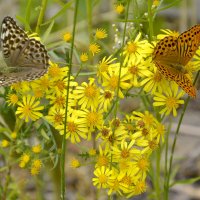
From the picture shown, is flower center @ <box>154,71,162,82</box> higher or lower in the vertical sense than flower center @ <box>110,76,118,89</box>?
higher

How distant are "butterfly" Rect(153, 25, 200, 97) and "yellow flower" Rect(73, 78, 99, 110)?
21 cm

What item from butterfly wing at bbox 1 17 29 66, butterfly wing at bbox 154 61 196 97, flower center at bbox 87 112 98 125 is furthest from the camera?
butterfly wing at bbox 1 17 29 66

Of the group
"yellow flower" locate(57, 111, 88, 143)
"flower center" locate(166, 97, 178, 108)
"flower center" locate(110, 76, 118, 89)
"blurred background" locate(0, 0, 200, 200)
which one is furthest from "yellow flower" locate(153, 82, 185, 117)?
"blurred background" locate(0, 0, 200, 200)

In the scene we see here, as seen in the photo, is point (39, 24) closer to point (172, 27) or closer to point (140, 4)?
point (140, 4)

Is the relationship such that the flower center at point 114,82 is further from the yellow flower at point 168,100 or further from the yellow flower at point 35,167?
the yellow flower at point 35,167

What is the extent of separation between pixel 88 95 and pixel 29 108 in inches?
7.0

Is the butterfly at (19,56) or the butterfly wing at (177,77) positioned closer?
the butterfly wing at (177,77)

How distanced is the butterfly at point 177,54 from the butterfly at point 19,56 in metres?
0.34

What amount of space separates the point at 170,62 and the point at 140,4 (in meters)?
0.27

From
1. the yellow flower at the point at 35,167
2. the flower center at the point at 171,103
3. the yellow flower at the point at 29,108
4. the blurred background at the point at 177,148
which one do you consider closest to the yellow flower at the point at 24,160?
the yellow flower at the point at 35,167

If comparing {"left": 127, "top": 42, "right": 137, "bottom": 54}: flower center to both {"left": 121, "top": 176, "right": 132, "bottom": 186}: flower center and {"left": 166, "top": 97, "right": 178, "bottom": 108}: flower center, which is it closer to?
{"left": 166, "top": 97, "right": 178, "bottom": 108}: flower center

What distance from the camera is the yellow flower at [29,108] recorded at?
5.84ft

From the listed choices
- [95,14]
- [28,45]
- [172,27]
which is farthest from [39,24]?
[172,27]

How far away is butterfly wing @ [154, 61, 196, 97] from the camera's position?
1.60 m
